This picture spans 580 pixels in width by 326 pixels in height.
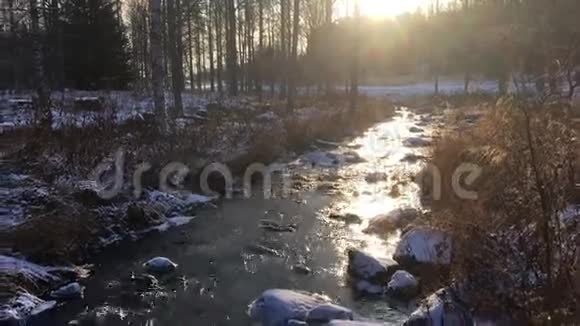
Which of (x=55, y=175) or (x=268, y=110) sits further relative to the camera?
(x=268, y=110)

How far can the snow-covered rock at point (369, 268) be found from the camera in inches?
287

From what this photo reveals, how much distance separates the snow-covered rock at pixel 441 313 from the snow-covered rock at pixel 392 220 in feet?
12.8

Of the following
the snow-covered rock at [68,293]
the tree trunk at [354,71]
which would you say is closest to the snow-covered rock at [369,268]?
the snow-covered rock at [68,293]

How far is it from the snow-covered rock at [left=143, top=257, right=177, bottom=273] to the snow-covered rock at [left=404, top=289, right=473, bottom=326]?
371 centimetres

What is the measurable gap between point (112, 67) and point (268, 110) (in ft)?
24.9

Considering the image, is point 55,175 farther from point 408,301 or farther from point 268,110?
point 268,110

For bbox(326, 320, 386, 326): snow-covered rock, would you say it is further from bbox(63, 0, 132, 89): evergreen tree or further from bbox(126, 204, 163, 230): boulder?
bbox(63, 0, 132, 89): evergreen tree

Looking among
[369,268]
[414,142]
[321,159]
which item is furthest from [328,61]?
[369,268]

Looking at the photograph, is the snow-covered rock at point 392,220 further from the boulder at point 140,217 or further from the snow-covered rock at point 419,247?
the boulder at point 140,217

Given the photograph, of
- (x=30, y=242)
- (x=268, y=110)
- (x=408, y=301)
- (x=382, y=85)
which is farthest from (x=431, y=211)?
(x=382, y=85)

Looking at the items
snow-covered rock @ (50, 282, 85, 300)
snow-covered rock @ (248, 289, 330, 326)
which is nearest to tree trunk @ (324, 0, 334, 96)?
snow-covered rock @ (50, 282, 85, 300)

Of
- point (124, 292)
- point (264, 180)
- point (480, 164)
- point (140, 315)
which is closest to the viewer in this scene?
point (140, 315)

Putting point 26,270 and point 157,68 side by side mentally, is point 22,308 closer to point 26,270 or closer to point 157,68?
point 26,270

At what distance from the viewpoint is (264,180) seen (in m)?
14.2
